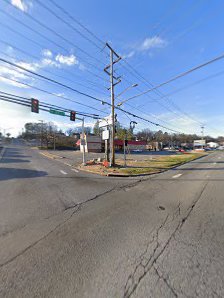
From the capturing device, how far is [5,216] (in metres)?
5.04

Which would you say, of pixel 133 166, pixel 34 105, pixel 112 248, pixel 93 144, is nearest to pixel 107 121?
pixel 133 166

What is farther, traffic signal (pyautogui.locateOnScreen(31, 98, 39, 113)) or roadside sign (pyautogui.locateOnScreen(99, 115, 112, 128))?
roadside sign (pyautogui.locateOnScreen(99, 115, 112, 128))

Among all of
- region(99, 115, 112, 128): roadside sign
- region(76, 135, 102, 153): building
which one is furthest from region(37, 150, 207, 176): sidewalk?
region(76, 135, 102, 153): building

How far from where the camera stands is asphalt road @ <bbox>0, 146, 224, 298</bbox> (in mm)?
2438

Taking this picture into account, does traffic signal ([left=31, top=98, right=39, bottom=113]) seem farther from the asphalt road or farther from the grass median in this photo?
the asphalt road

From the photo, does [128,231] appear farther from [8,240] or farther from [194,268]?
[8,240]

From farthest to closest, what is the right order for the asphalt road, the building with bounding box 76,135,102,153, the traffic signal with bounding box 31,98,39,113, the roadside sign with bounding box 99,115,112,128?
the building with bounding box 76,135,102,153
the roadside sign with bounding box 99,115,112,128
the traffic signal with bounding box 31,98,39,113
the asphalt road

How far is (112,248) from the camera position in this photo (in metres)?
3.39

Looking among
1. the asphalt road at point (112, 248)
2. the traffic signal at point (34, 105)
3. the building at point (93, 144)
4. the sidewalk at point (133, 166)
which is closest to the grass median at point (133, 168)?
the sidewalk at point (133, 166)

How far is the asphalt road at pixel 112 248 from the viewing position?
2438 mm

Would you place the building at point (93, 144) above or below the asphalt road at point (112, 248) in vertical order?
above

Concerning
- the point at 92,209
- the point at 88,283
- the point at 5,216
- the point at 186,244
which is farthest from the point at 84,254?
the point at 5,216

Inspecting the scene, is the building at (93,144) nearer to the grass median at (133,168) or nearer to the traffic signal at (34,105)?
the grass median at (133,168)

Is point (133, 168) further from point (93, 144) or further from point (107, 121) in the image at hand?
point (93, 144)
